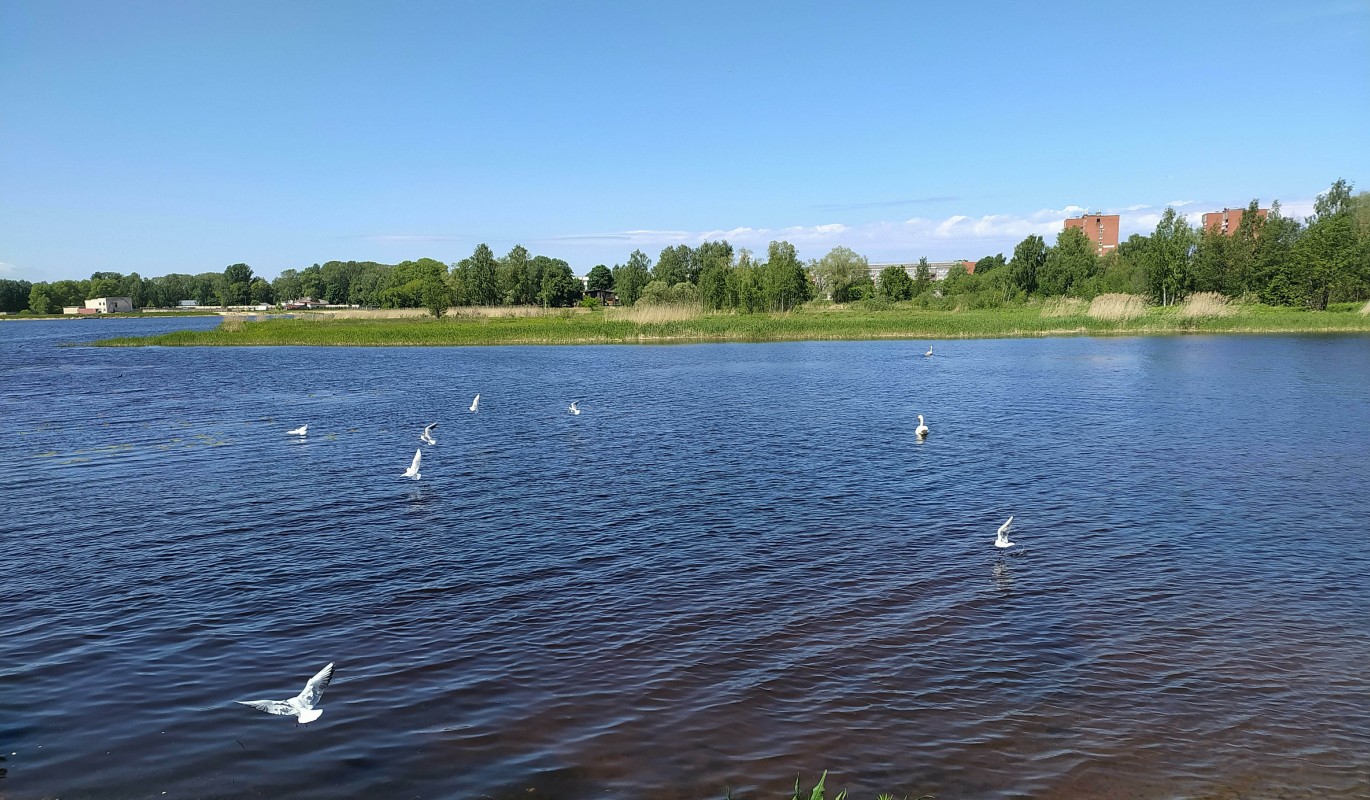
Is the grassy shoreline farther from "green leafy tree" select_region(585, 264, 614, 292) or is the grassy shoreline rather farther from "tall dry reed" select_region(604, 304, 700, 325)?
"green leafy tree" select_region(585, 264, 614, 292)

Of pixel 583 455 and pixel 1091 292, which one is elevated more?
pixel 1091 292

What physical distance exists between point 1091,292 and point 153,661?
118506mm

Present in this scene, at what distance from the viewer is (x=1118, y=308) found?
77438 mm

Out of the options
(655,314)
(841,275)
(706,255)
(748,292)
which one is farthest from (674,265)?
(655,314)

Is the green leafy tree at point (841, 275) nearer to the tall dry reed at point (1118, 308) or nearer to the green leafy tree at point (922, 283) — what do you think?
the green leafy tree at point (922, 283)

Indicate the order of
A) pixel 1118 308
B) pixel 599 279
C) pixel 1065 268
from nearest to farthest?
pixel 1118 308 < pixel 1065 268 < pixel 599 279

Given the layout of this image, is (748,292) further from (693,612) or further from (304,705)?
(304,705)

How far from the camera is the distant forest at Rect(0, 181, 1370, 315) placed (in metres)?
83.1

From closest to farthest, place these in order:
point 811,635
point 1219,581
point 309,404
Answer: point 811,635
point 1219,581
point 309,404

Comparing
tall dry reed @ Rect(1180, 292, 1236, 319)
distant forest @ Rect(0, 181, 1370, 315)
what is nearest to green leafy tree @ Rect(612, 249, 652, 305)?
distant forest @ Rect(0, 181, 1370, 315)

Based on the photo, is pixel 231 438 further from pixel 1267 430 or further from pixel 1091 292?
pixel 1091 292

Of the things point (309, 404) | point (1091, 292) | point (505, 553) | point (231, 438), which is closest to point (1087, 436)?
point (505, 553)

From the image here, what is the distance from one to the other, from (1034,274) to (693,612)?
4930 inches

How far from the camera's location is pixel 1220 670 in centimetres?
1005
